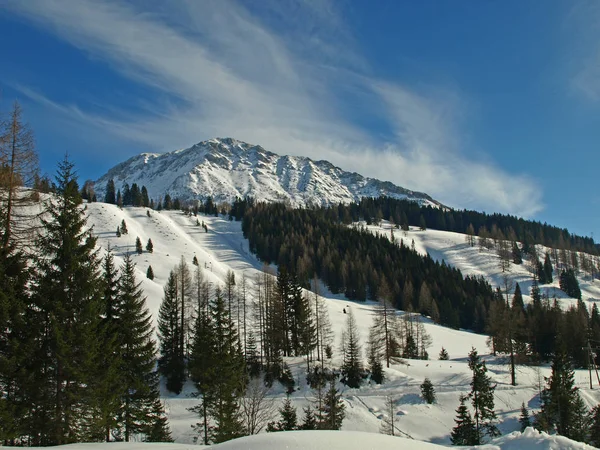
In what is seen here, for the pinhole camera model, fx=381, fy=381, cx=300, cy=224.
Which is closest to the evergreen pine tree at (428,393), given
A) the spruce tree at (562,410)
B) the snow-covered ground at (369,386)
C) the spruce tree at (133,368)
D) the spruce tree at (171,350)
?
the snow-covered ground at (369,386)

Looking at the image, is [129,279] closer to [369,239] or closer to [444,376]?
[444,376]

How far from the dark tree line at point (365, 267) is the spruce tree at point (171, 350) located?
52.5 metres

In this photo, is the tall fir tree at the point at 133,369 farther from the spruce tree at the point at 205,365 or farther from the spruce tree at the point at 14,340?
the spruce tree at the point at 14,340

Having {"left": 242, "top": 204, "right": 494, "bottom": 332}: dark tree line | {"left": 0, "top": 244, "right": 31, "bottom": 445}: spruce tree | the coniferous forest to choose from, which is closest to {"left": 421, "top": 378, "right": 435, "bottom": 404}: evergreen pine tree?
the coniferous forest

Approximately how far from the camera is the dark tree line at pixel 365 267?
102 metres

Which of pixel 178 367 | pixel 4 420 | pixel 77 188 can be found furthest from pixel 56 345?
pixel 178 367

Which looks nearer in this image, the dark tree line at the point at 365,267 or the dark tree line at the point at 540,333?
the dark tree line at the point at 540,333

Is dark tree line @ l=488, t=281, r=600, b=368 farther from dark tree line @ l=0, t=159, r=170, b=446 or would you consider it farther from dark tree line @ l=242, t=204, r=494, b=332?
dark tree line @ l=0, t=159, r=170, b=446

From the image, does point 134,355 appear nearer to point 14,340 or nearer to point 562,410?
point 14,340

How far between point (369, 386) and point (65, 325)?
1362 inches

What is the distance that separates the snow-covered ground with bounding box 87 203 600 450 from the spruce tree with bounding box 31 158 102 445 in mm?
10092

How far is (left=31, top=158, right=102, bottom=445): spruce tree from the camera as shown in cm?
1502

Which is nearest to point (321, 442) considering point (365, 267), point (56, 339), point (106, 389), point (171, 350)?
point (56, 339)

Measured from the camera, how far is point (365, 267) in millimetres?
117125
